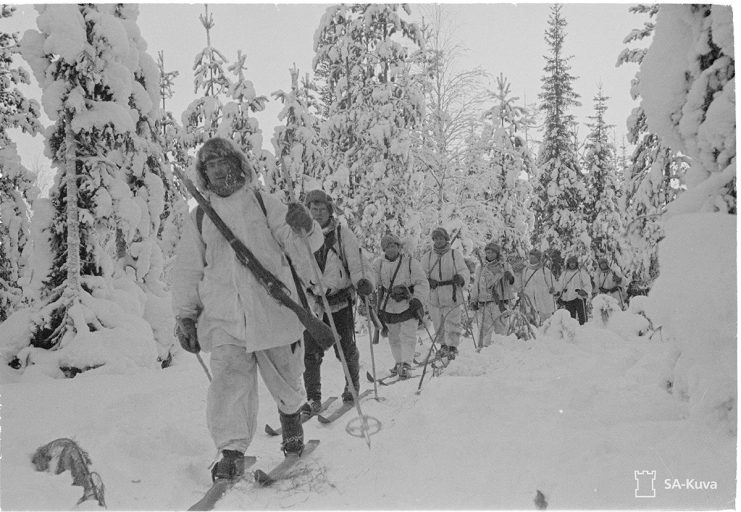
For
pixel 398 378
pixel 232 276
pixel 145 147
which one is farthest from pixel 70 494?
pixel 145 147

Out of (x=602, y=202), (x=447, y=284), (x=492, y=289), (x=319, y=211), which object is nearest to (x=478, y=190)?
(x=602, y=202)

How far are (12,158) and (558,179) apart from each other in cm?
2106

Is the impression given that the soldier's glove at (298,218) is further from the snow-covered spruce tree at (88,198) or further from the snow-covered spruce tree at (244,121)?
the snow-covered spruce tree at (244,121)

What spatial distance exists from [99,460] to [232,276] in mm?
1469

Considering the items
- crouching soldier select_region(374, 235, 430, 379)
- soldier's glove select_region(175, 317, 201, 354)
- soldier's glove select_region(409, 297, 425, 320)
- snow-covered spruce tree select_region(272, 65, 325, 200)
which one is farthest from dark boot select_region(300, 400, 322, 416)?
snow-covered spruce tree select_region(272, 65, 325, 200)

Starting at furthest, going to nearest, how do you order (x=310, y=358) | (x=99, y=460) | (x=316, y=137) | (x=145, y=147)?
(x=316, y=137) < (x=145, y=147) < (x=310, y=358) < (x=99, y=460)

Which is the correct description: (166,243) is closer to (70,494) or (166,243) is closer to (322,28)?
(322,28)

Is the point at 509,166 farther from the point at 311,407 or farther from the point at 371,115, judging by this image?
the point at 311,407

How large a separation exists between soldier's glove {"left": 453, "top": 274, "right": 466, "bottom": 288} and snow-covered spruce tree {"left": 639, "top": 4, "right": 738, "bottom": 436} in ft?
15.2

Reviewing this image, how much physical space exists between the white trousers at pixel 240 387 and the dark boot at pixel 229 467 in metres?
0.04

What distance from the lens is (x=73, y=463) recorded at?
3.22m

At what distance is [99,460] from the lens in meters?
3.49

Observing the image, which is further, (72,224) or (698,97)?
(72,224)

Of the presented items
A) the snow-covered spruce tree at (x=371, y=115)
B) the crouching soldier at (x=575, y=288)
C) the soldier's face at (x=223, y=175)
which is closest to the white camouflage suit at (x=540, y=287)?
the crouching soldier at (x=575, y=288)
